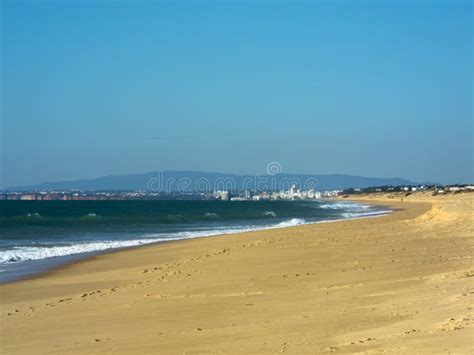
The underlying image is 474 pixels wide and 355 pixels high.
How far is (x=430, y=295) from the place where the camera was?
1014cm

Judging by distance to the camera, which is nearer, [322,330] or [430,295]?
[322,330]

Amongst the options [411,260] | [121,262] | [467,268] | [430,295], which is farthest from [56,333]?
[121,262]


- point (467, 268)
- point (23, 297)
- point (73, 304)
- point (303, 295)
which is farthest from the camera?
point (23, 297)

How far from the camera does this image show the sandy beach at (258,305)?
→ 7.96m

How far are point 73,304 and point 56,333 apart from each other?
8.97 ft

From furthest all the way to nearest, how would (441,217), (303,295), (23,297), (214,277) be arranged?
(441,217) < (214,277) < (23,297) < (303,295)

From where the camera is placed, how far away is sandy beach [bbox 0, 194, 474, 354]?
7.96 m

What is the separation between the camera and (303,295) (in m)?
11.5

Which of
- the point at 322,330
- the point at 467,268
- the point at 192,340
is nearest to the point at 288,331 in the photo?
the point at 322,330

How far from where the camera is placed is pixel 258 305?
10.8 meters

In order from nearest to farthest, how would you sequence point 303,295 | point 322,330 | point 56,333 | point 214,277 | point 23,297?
point 322,330, point 56,333, point 303,295, point 23,297, point 214,277

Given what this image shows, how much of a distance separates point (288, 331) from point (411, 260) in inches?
321

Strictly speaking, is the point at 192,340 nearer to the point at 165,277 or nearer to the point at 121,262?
the point at 165,277

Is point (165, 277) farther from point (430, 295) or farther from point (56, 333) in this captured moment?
point (430, 295)
